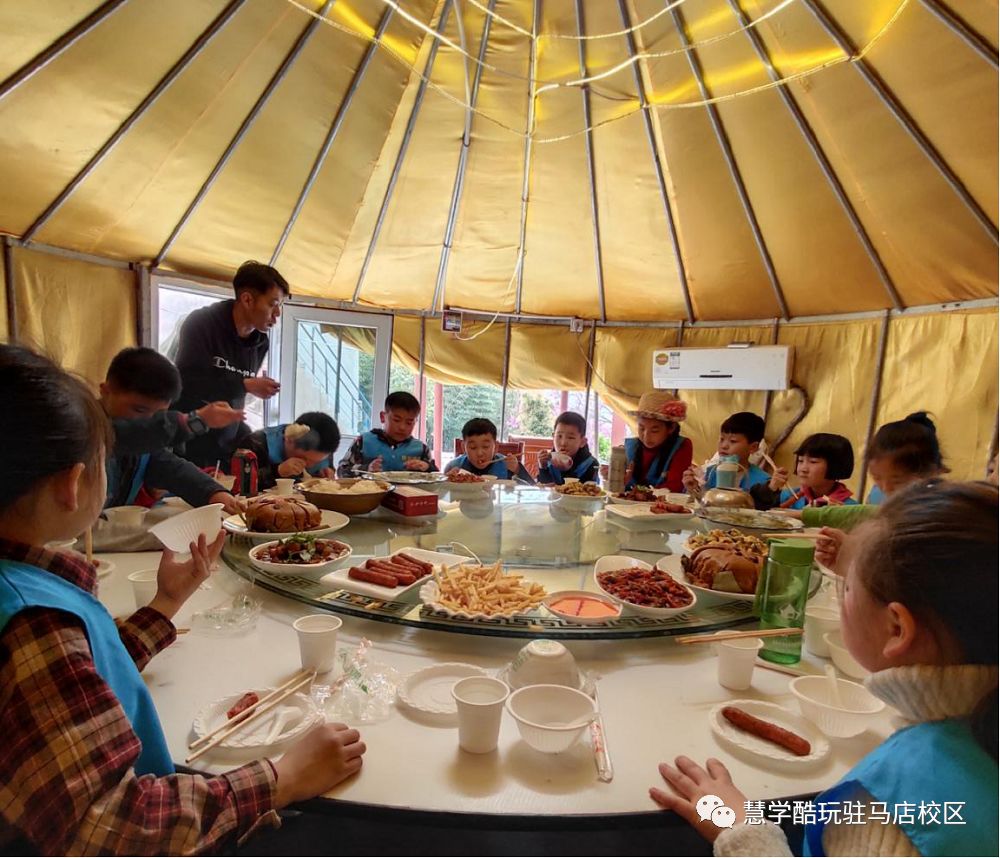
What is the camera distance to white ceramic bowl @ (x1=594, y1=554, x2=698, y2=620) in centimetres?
166

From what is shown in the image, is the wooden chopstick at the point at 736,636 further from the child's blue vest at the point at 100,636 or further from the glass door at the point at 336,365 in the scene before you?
the glass door at the point at 336,365

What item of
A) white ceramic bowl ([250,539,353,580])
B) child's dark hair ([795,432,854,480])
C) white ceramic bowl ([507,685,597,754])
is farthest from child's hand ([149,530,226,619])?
child's dark hair ([795,432,854,480])

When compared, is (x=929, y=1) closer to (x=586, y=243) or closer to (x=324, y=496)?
(x=586, y=243)

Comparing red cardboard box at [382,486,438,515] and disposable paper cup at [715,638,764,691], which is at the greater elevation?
red cardboard box at [382,486,438,515]

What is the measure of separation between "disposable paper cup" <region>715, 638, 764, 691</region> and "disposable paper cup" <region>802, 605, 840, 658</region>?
32 cm

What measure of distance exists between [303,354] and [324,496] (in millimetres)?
4849

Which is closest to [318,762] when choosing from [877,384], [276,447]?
[276,447]

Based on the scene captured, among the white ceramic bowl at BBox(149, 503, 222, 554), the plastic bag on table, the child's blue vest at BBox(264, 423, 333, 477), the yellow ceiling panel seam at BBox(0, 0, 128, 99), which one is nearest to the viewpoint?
the plastic bag on table

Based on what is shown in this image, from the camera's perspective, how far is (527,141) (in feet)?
18.0

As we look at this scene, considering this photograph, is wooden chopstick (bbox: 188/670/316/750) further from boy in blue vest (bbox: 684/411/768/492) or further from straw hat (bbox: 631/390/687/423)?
straw hat (bbox: 631/390/687/423)

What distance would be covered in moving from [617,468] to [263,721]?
301 centimetres

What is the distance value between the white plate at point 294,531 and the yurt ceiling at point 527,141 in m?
3.07

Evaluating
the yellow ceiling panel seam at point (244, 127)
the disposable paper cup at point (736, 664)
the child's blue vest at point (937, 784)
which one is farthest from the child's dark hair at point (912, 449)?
the yellow ceiling panel seam at point (244, 127)

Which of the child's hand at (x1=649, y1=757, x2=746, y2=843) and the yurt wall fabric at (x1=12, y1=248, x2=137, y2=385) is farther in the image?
the yurt wall fabric at (x1=12, y1=248, x2=137, y2=385)
